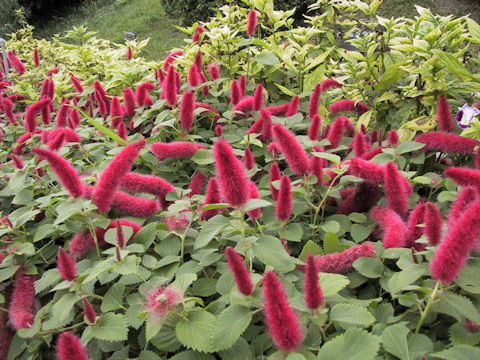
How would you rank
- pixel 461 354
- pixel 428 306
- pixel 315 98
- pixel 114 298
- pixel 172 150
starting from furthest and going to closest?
pixel 315 98
pixel 172 150
pixel 114 298
pixel 428 306
pixel 461 354

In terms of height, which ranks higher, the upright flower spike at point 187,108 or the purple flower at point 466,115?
the upright flower spike at point 187,108

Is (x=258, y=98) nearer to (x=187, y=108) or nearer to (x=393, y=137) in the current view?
(x=187, y=108)

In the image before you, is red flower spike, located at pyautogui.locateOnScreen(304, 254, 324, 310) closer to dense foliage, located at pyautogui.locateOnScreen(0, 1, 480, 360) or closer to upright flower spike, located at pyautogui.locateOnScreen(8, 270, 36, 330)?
dense foliage, located at pyautogui.locateOnScreen(0, 1, 480, 360)

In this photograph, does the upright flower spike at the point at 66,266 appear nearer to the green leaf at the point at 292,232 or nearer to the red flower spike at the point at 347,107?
the green leaf at the point at 292,232

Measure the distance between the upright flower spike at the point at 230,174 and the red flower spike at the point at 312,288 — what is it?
0.77 ft

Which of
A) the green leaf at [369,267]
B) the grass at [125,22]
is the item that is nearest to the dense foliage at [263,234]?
the green leaf at [369,267]

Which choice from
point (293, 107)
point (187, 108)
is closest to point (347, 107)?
point (293, 107)

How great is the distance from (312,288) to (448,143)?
870 mm

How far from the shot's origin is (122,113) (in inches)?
80.0

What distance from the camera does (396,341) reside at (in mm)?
798

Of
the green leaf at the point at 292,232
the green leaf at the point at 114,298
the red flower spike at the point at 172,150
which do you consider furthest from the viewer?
the red flower spike at the point at 172,150

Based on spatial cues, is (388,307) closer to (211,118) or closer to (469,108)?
(469,108)

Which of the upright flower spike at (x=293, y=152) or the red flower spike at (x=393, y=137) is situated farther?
the red flower spike at (x=393, y=137)

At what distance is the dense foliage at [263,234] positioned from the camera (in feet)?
2.74
